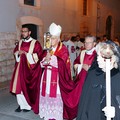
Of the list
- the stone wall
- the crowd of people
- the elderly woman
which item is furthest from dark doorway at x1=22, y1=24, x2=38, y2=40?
the elderly woman

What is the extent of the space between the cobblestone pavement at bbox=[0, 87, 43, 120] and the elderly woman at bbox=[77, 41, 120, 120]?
2645 mm

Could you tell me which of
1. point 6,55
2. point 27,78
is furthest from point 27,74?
point 6,55

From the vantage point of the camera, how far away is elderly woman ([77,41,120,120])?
2.83 metres

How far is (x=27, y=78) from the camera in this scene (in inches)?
230

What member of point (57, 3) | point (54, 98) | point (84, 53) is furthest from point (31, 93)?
point (57, 3)

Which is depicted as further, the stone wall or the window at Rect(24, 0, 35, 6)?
the window at Rect(24, 0, 35, 6)

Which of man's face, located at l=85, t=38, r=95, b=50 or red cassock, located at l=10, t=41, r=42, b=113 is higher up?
man's face, located at l=85, t=38, r=95, b=50

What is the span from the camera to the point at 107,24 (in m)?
19.0

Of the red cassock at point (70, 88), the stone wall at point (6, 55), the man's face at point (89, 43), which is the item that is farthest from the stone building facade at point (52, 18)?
the man's face at point (89, 43)

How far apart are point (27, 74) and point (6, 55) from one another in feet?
12.6

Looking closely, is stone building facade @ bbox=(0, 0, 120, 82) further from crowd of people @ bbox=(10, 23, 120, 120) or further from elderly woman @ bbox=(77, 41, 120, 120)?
elderly woman @ bbox=(77, 41, 120, 120)

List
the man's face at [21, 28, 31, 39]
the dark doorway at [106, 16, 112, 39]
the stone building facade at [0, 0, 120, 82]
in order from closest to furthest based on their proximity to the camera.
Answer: the man's face at [21, 28, 31, 39] → the stone building facade at [0, 0, 120, 82] → the dark doorway at [106, 16, 112, 39]

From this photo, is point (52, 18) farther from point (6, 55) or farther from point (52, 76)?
point (52, 76)

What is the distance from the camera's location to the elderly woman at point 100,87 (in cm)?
283
